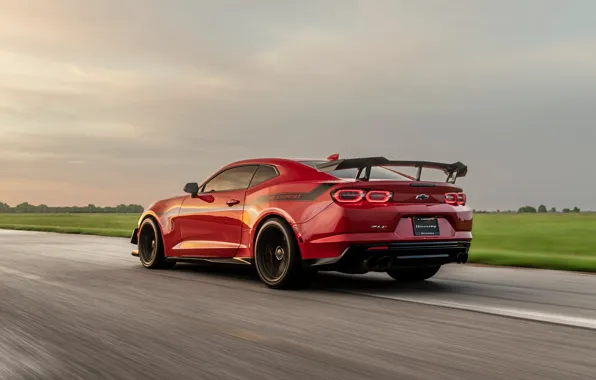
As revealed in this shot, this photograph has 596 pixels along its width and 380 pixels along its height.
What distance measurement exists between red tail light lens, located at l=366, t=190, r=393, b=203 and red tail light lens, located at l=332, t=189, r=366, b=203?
7 centimetres

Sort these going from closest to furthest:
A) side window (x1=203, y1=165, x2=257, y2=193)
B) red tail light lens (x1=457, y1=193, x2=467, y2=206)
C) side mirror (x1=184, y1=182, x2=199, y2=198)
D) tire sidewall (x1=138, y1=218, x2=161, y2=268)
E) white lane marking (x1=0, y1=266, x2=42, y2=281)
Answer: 1. red tail light lens (x1=457, y1=193, x2=467, y2=206)
2. side window (x1=203, y1=165, x2=257, y2=193)
3. white lane marking (x1=0, y1=266, x2=42, y2=281)
4. side mirror (x1=184, y1=182, x2=199, y2=198)
5. tire sidewall (x1=138, y1=218, x2=161, y2=268)

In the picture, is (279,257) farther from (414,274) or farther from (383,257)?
(414,274)

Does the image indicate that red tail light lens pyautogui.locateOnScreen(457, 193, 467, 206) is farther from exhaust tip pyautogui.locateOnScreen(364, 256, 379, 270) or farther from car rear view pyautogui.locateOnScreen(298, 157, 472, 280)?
exhaust tip pyautogui.locateOnScreen(364, 256, 379, 270)

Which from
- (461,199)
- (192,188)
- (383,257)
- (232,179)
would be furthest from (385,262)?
(192,188)

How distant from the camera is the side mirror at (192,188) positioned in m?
10.3

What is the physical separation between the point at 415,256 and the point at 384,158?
1.16 metres

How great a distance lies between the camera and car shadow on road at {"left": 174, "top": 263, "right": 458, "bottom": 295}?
8.45m

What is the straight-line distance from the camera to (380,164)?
7.74 metres

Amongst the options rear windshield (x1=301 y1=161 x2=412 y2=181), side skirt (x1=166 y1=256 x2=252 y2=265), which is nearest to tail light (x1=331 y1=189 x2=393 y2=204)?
rear windshield (x1=301 y1=161 x2=412 y2=181)

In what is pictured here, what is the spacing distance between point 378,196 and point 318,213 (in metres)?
0.68

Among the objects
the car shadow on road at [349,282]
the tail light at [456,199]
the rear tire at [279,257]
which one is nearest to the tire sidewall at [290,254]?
the rear tire at [279,257]

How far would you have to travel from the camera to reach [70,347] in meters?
5.16

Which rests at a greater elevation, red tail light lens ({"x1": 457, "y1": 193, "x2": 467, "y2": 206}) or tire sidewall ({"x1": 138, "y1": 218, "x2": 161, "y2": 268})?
red tail light lens ({"x1": 457, "y1": 193, "x2": 467, "y2": 206})

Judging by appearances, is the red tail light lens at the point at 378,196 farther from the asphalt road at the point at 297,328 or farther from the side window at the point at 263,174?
the side window at the point at 263,174
